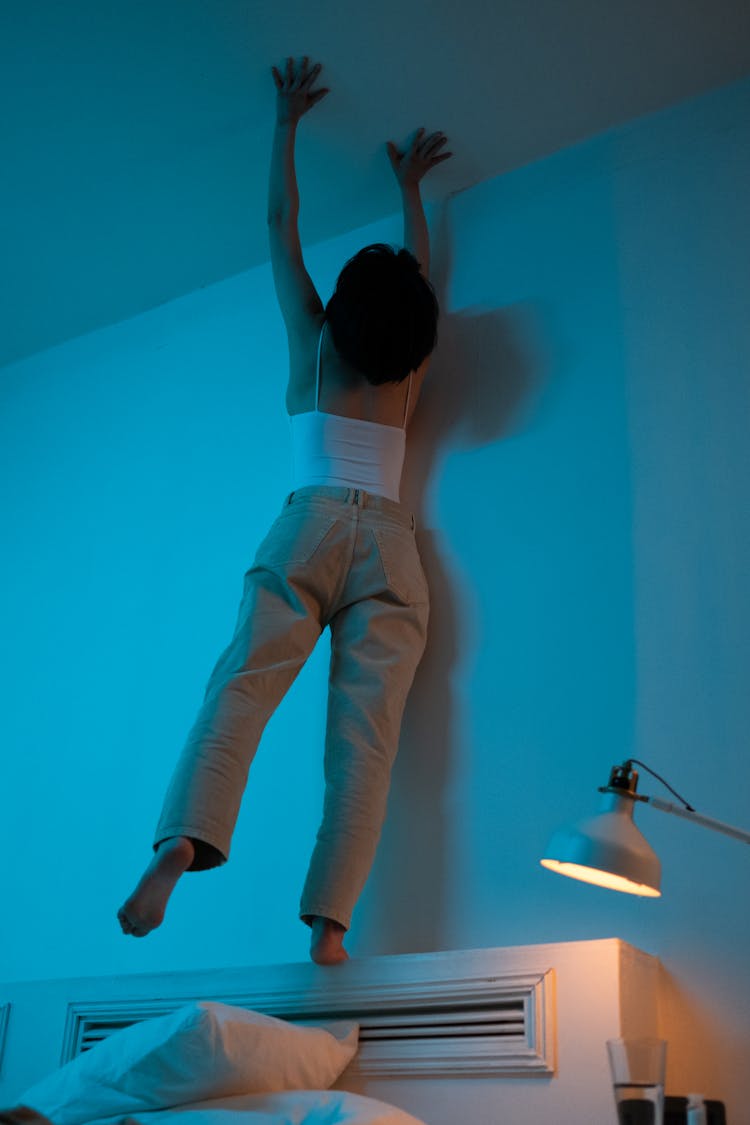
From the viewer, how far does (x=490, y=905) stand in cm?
214

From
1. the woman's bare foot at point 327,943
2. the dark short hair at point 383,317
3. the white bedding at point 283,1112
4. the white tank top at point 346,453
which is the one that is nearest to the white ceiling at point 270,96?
the dark short hair at point 383,317

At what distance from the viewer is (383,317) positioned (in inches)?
96.7

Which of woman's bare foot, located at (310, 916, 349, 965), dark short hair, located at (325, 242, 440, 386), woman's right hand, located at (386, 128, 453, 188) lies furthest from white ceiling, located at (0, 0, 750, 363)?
woman's bare foot, located at (310, 916, 349, 965)

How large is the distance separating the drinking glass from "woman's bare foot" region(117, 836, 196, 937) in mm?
741

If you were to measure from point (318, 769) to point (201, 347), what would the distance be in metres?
1.32

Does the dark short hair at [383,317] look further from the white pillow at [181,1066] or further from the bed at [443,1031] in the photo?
the white pillow at [181,1066]

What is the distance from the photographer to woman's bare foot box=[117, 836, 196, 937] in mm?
1851

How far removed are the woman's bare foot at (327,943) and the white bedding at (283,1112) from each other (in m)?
0.32

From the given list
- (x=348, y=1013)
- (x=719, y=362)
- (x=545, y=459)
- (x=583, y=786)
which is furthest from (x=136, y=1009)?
(x=719, y=362)

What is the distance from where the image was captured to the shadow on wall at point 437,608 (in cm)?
224

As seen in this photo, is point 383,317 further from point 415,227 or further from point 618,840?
point 618,840

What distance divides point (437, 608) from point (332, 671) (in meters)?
0.28

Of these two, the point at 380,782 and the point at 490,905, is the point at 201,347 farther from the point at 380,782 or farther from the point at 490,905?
the point at 490,905

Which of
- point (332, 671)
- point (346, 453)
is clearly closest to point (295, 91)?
point (346, 453)
